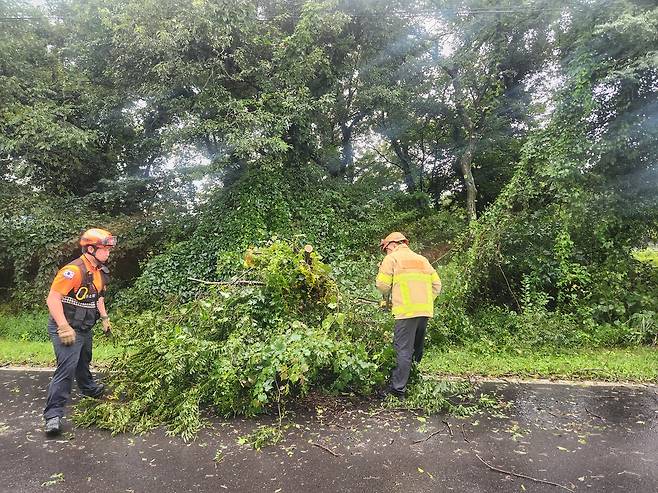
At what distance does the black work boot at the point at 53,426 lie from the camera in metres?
3.85

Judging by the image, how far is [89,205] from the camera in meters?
11.6

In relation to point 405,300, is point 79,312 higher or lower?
lower

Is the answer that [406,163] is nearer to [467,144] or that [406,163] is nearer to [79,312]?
[467,144]

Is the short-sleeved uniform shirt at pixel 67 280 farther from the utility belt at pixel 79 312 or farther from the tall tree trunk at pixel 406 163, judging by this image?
the tall tree trunk at pixel 406 163

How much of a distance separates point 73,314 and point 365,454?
9.67ft

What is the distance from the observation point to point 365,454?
3.43 m

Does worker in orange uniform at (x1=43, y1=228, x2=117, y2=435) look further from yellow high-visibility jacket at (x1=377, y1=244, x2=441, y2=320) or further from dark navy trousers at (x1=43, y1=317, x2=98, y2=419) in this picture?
yellow high-visibility jacket at (x1=377, y1=244, x2=441, y2=320)

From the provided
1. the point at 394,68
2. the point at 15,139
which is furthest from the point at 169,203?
the point at 394,68

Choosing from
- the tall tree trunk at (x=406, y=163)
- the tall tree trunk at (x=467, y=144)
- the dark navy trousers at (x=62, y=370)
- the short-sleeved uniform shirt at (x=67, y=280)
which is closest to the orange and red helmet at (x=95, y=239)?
the short-sleeved uniform shirt at (x=67, y=280)

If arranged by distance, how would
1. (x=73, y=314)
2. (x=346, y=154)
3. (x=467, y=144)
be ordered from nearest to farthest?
(x=73, y=314), (x=467, y=144), (x=346, y=154)

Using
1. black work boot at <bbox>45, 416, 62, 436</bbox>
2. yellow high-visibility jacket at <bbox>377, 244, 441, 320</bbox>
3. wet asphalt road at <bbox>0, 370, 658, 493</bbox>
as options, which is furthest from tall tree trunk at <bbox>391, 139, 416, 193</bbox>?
black work boot at <bbox>45, 416, 62, 436</bbox>

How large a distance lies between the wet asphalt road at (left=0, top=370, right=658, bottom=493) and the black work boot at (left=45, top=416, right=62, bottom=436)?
0.29 feet

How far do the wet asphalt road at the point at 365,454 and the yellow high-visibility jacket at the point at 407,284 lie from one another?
1.00m

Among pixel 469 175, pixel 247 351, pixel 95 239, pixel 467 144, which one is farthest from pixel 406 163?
pixel 95 239
